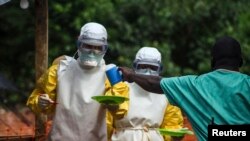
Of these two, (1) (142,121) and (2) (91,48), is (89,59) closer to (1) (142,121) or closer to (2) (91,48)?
(2) (91,48)

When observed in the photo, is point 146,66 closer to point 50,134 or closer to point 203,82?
point 50,134

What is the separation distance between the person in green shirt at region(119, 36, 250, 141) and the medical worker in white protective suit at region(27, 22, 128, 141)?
5.44 feet

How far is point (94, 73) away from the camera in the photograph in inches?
394

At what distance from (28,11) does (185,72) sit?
4176mm

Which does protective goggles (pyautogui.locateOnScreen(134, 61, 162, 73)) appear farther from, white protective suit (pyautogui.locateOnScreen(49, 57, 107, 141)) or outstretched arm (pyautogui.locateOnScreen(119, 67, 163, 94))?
outstretched arm (pyautogui.locateOnScreen(119, 67, 163, 94))

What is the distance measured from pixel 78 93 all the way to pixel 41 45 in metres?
1.41

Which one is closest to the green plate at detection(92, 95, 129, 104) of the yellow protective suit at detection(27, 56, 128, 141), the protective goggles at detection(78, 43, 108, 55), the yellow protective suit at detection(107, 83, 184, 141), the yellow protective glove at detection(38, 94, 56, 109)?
the yellow protective suit at detection(27, 56, 128, 141)

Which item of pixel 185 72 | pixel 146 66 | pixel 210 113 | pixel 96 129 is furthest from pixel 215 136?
pixel 185 72

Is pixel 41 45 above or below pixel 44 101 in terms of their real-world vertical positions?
above

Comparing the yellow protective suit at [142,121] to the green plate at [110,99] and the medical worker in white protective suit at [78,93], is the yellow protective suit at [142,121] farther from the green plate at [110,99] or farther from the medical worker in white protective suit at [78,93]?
the green plate at [110,99]

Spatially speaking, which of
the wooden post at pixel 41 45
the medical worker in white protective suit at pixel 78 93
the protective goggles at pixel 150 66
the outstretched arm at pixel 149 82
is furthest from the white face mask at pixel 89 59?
the outstretched arm at pixel 149 82

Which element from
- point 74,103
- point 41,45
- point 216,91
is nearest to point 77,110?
point 74,103

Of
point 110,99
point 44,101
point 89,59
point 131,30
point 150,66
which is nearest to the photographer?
point 110,99

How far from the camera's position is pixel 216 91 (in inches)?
313
